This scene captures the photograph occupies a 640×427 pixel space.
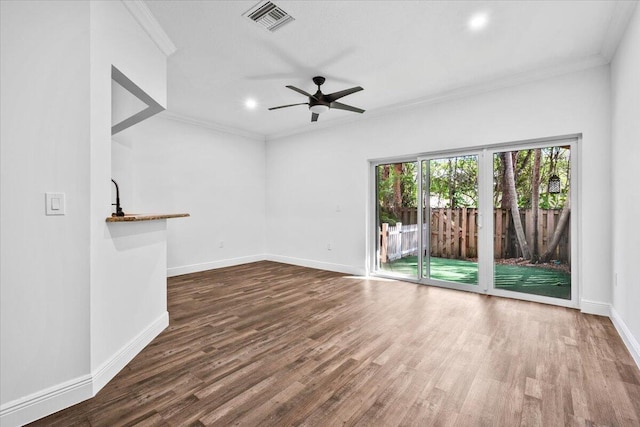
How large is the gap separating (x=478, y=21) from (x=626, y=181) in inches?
73.1

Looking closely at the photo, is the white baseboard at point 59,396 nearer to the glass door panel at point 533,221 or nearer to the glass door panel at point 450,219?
the glass door panel at point 450,219

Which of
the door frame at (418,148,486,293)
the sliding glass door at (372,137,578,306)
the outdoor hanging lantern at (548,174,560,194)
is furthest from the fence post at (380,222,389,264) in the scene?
the outdoor hanging lantern at (548,174,560,194)

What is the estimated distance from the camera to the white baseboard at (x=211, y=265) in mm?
4949

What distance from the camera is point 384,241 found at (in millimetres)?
5023

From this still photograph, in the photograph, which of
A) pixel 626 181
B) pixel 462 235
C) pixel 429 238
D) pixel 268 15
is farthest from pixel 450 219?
pixel 268 15

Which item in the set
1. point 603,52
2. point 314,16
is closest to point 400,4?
point 314,16

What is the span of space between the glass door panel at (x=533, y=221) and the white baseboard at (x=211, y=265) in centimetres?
446

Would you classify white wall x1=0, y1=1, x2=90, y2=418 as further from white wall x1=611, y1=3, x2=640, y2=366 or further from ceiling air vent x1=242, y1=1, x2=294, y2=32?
white wall x1=611, y1=3, x2=640, y2=366

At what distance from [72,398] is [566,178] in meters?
4.88

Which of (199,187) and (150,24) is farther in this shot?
(199,187)

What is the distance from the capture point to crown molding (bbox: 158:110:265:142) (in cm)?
487

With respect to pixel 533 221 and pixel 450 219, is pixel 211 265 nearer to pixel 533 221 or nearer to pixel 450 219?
pixel 450 219

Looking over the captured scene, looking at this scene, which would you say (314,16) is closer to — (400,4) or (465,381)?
(400,4)

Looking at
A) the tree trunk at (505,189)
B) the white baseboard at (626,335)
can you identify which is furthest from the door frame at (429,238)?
the white baseboard at (626,335)
